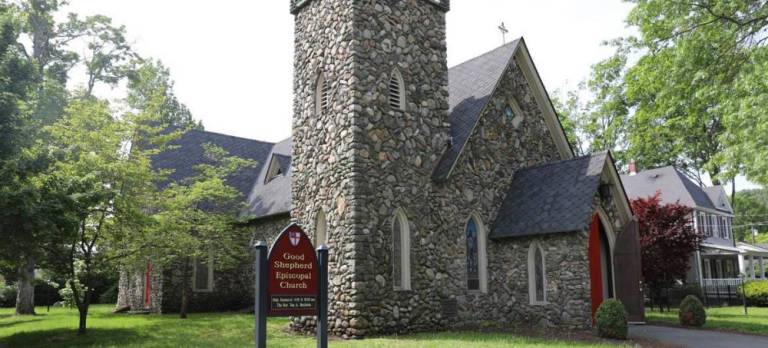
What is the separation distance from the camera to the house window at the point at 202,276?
23.8 metres

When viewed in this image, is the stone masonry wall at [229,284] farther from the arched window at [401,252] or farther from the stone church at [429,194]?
the arched window at [401,252]

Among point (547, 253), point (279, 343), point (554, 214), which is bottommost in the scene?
point (279, 343)

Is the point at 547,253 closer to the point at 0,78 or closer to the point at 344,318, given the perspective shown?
the point at 344,318

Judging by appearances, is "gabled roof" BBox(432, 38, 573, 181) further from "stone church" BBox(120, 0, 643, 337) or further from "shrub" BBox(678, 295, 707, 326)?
"shrub" BBox(678, 295, 707, 326)

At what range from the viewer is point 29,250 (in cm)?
1431

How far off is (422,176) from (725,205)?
3490cm

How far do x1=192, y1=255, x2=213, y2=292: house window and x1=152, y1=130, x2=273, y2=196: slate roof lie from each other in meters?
3.61

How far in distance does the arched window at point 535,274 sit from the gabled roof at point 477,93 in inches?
122

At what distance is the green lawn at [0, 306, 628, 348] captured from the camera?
508 inches

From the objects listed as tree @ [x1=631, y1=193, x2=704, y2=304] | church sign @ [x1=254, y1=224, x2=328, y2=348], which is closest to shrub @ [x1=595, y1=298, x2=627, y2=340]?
church sign @ [x1=254, y1=224, x2=328, y2=348]

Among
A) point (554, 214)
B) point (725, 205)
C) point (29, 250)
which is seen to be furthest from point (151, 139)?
point (725, 205)

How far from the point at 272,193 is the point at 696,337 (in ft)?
52.2

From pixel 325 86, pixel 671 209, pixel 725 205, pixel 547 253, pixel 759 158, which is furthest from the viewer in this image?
Result: pixel 725 205

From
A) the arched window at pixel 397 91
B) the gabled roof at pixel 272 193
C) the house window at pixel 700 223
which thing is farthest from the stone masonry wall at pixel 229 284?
the house window at pixel 700 223
